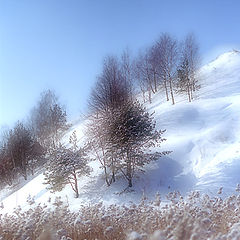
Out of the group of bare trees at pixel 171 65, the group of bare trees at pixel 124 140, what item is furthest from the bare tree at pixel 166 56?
the group of bare trees at pixel 124 140

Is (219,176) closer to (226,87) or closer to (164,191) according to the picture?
(164,191)

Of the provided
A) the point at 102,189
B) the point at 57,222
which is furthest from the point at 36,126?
Result: the point at 57,222

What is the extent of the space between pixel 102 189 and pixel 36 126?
26.6m

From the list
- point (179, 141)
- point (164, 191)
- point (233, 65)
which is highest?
point (233, 65)

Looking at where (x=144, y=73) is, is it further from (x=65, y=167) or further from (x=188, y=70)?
(x=65, y=167)

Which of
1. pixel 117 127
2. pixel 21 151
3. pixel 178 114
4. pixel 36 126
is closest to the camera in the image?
pixel 117 127

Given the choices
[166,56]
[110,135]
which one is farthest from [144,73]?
[110,135]

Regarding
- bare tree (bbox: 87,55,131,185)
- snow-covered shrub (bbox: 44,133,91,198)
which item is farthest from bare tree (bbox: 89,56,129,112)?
snow-covered shrub (bbox: 44,133,91,198)

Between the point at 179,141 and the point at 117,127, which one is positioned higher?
the point at 117,127

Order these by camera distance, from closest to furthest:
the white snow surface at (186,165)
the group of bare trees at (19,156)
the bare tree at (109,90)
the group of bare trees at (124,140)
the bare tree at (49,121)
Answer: the white snow surface at (186,165) → the group of bare trees at (124,140) → the bare tree at (109,90) → the group of bare trees at (19,156) → the bare tree at (49,121)

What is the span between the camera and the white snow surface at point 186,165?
37.6 feet

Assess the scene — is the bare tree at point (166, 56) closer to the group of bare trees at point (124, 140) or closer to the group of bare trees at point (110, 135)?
the group of bare trees at point (110, 135)

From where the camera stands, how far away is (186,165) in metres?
13.3

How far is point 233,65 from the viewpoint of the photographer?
34000 millimetres
